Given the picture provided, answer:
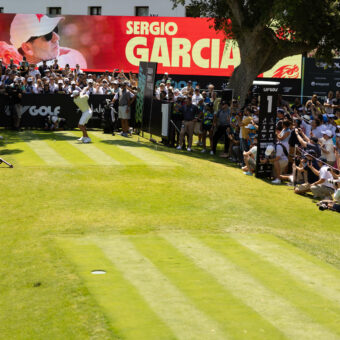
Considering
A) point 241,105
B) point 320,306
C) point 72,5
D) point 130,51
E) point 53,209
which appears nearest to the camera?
point 320,306

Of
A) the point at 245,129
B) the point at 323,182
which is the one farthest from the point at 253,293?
the point at 245,129

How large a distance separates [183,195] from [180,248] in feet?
16.1

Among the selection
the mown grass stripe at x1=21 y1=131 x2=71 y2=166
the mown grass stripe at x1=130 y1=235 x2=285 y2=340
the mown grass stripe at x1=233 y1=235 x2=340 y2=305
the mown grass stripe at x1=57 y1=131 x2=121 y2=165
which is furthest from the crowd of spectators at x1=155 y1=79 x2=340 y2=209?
the mown grass stripe at x1=130 y1=235 x2=285 y2=340

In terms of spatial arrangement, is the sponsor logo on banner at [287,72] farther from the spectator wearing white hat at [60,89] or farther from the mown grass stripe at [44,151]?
the mown grass stripe at [44,151]

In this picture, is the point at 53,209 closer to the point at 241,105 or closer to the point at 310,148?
the point at 310,148

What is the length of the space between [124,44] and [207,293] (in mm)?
34134

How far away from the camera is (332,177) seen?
57.2 ft

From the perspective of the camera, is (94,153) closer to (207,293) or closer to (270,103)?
(270,103)

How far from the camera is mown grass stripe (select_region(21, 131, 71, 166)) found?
825 inches

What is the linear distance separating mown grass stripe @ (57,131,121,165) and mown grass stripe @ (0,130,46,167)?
67.5 inches

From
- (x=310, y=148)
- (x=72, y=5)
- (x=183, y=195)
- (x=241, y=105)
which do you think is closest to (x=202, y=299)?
(x=183, y=195)

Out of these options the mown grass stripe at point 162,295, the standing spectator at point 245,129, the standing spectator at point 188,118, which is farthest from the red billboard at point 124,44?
the mown grass stripe at point 162,295

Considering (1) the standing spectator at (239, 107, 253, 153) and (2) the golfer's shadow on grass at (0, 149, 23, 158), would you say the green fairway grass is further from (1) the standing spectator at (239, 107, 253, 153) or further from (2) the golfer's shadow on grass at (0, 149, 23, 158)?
(1) the standing spectator at (239, 107, 253, 153)

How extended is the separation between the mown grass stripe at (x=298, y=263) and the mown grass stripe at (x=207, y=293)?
157 centimetres
